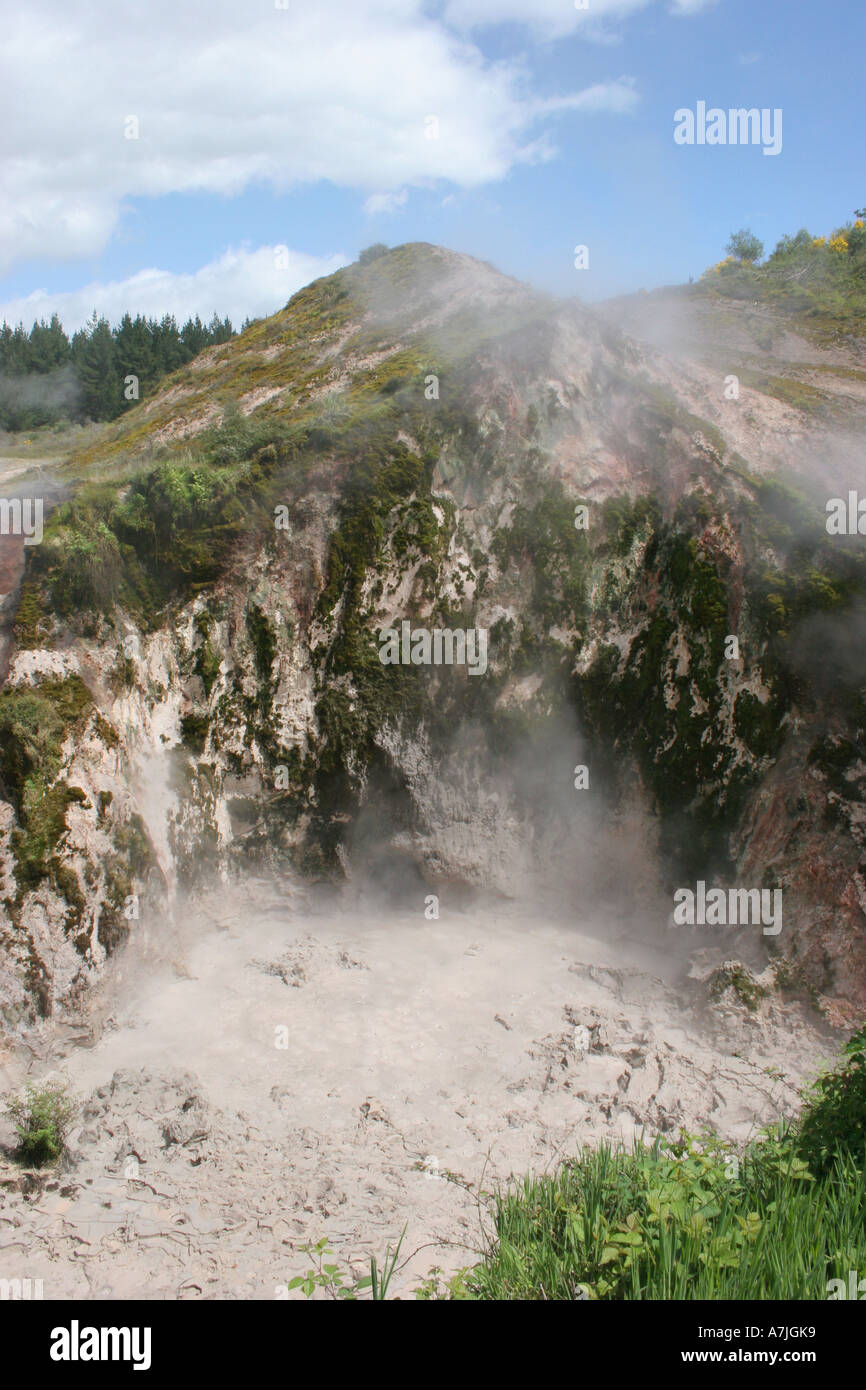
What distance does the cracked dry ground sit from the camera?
7629 mm

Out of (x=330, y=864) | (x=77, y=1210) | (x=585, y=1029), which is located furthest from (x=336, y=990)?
(x=77, y=1210)

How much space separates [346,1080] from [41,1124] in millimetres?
3118

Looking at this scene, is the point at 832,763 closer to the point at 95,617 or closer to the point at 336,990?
the point at 336,990

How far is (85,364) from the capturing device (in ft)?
176

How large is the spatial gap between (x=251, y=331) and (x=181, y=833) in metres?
14.5

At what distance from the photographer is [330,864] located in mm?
13344
